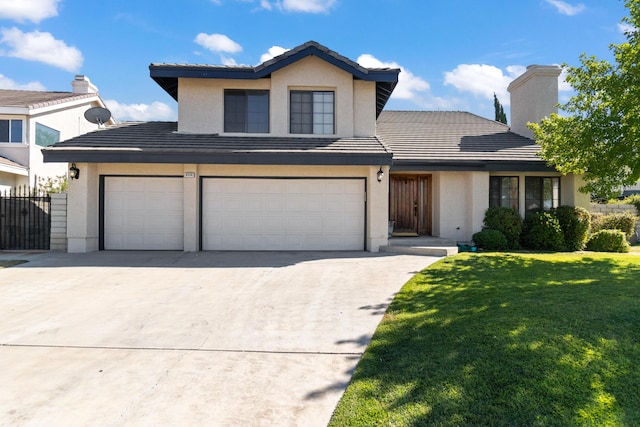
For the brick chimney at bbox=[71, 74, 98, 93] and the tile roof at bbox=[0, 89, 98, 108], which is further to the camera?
the brick chimney at bbox=[71, 74, 98, 93]

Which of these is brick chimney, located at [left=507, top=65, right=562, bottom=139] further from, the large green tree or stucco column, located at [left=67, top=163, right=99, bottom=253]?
stucco column, located at [left=67, top=163, right=99, bottom=253]

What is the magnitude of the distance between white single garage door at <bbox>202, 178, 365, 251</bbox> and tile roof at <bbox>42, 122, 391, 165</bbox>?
0.98 m

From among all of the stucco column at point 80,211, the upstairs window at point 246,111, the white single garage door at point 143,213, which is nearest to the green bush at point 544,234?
the upstairs window at point 246,111

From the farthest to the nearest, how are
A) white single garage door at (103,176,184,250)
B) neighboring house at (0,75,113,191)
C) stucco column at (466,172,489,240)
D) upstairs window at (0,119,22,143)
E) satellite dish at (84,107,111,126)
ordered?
1. upstairs window at (0,119,22,143)
2. neighboring house at (0,75,113,191)
3. satellite dish at (84,107,111,126)
4. stucco column at (466,172,489,240)
5. white single garage door at (103,176,184,250)

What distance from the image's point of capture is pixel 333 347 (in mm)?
4535

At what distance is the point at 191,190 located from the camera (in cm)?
1165

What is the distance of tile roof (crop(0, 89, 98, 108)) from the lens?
59.7 ft

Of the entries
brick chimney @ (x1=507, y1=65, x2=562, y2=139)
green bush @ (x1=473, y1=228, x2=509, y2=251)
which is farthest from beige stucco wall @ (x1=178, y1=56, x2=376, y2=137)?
brick chimney @ (x1=507, y1=65, x2=562, y2=139)

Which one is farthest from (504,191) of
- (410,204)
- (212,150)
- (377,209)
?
(212,150)

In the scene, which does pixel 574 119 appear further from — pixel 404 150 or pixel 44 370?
pixel 44 370

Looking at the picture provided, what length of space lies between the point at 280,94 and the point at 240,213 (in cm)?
409

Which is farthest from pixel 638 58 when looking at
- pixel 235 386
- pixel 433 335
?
pixel 235 386

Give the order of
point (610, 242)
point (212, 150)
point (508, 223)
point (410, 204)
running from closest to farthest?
point (212, 150)
point (508, 223)
point (610, 242)
point (410, 204)

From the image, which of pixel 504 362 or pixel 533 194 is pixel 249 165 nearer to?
pixel 504 362
